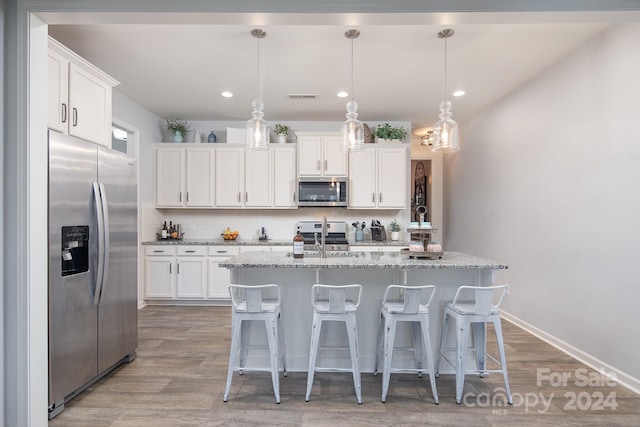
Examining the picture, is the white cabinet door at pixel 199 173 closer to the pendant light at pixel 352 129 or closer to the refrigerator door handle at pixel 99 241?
the refrigerator door handle at pixel 99 241

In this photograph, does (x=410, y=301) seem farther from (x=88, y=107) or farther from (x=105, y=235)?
(x=88, y=107)

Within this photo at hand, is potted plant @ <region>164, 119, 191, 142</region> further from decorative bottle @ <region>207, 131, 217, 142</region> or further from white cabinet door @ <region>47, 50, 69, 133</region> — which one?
white cabinet door @ <region>47, 50, 69, 133</region>

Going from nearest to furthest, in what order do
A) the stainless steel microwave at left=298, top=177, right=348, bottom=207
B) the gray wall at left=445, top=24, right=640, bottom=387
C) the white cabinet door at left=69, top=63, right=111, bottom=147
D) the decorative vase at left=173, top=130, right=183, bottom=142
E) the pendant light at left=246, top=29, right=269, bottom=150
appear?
the white cabinet door at left=69, top=63, right=111, bottom=147, the gray wall at left=445, top=24, right=640, bottom=387, the pendant light at left=246, top=29, right=269, bottom=150, the stainless steel microwave at left=298, top=177, right=348, bottom=207, the decorative vase at left=173, top=130, right=183, bottom=142

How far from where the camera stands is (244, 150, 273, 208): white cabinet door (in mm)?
4984

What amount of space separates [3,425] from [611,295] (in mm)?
4081

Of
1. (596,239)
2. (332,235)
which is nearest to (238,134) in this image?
(332,235)

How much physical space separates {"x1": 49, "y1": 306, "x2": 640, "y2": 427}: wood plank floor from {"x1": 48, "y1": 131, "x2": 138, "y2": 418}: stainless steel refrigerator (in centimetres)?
25

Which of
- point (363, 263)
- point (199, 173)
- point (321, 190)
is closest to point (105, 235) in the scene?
point (363, 263)

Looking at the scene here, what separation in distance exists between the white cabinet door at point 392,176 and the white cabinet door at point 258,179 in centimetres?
160

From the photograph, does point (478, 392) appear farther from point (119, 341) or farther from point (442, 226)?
point (442, 226)

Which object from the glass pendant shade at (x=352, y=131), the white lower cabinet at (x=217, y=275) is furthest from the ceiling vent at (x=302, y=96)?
the white lower cabinet at (x=217, y=275)

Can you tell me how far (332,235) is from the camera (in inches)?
203

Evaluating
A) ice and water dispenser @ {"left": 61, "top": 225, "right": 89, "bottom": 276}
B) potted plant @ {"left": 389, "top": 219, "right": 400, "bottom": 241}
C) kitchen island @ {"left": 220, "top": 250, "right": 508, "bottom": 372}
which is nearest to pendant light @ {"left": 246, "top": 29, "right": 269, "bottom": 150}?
kitchen island @ {"left": 220, "top": 250, "right": 508, "bottom": 372}

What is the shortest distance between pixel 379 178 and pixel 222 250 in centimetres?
244
